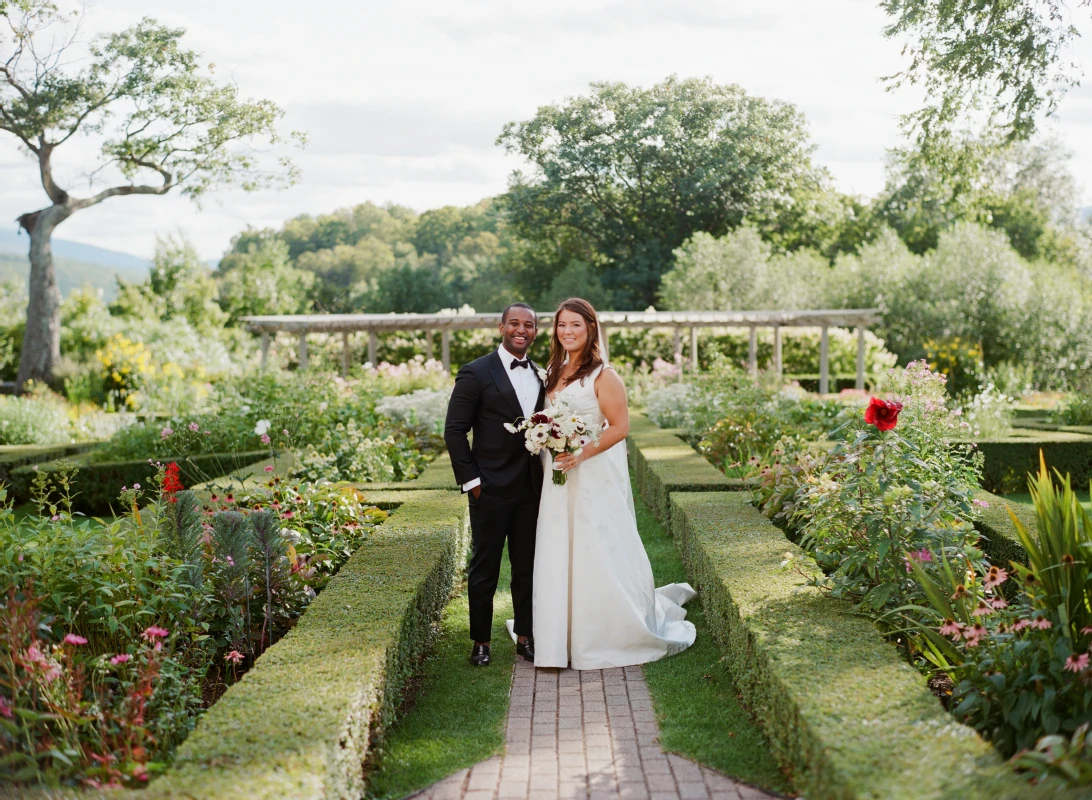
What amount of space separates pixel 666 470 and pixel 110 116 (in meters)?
18.5

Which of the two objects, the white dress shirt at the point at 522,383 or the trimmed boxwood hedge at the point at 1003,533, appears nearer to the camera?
the white dress shirt at the point at 522,383

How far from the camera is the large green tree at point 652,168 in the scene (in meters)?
37.1

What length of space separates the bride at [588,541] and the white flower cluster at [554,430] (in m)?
0.13

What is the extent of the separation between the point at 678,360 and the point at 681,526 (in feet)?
34.3

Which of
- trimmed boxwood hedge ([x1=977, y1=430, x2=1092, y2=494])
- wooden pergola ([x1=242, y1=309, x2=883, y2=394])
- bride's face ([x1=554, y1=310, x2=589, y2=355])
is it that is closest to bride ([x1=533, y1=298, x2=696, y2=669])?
bride's face ([x1=554, y1=310, x2=589, y2=355])

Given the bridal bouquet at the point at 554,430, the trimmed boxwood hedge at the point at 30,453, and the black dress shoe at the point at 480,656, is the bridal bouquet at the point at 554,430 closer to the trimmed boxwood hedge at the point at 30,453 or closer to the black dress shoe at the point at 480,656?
the black dress shoe at the point at 480,656

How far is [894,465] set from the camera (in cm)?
428

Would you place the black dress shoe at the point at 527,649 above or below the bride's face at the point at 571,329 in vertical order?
below

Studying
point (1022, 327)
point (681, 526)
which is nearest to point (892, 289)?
point (1022, 327)

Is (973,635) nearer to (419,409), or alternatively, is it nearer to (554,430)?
(554,430)

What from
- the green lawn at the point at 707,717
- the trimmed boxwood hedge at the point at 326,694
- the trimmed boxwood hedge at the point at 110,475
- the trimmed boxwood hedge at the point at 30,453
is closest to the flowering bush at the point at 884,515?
the green lawn at the point at 707,717

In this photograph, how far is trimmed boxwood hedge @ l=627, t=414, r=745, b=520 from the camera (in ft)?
23.9

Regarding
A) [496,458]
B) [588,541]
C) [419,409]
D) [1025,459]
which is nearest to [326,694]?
[496,458]

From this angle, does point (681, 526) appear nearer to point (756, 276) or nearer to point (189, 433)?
point (189, 433)
